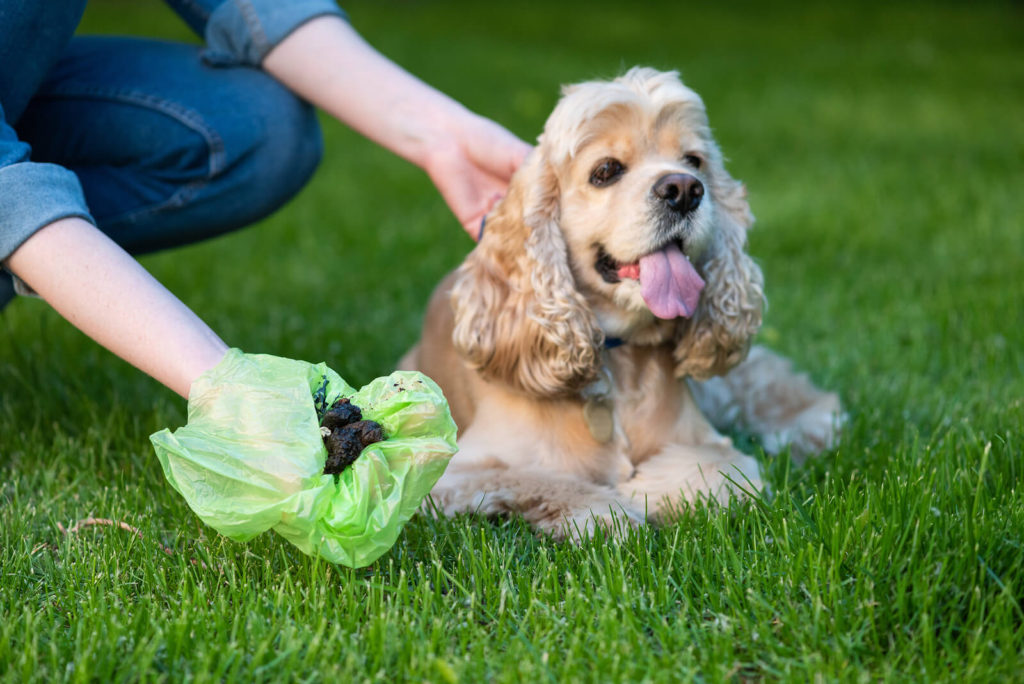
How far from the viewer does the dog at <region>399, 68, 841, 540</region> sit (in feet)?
8.01

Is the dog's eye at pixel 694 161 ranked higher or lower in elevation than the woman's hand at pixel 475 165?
higher

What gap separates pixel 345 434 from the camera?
5.97 ft

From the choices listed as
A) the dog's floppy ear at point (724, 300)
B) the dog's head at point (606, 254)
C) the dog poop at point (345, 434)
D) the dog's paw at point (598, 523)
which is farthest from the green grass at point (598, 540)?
the dog's head at point (606, 254)

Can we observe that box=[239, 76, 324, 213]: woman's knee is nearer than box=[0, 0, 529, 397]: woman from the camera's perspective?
No

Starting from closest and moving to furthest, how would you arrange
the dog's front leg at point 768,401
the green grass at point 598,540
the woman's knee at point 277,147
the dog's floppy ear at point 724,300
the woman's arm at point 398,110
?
the green grass at point 598,540 → the dog's floppy ear at point 724,300 → the woman's arm at point 398,110 → the woman's knee at point 277,147 → the dog's front leg at point 768,401

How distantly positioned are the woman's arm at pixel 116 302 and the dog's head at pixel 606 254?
→ 2.79 ft

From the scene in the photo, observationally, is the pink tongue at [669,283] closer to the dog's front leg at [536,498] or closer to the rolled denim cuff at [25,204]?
the dog's front leg at [536,498]

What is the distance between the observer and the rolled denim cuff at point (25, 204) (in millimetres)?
1904

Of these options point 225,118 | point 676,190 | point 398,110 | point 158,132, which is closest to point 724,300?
point 676,190

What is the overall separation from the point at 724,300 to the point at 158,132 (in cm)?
158

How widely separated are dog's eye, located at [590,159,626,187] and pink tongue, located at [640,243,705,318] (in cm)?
22

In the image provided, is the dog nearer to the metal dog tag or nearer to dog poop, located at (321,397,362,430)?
the metal dog tag

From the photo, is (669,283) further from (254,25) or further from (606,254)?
(254,25)

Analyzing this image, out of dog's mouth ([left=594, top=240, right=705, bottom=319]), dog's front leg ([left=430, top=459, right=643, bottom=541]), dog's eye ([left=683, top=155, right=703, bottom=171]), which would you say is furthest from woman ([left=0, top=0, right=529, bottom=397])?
dog's front leg ([left=430, top=459, right=643, bottom=541])
